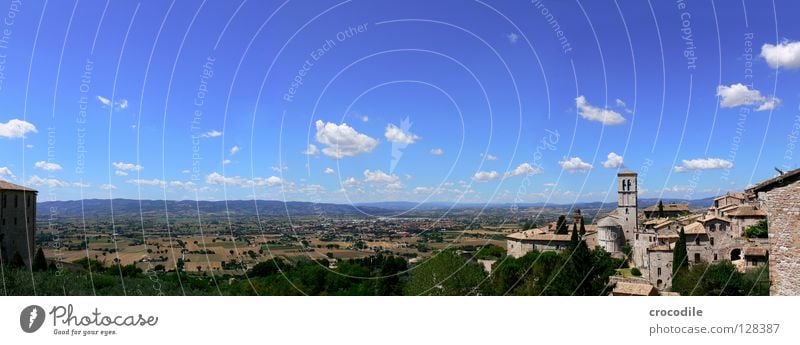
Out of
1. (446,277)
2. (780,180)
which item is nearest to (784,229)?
(780,180)

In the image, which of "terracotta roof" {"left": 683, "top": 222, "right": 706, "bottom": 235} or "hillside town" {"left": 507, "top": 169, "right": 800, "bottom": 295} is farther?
"terracotta roof" {"left": 683, "top": 222, "right": 706, "bottom": 235}


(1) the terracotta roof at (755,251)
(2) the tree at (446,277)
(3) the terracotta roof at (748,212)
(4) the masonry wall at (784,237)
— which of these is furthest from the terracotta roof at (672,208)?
(4) the masonry wall at (784,237)

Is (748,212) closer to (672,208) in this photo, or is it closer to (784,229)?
(672,208)

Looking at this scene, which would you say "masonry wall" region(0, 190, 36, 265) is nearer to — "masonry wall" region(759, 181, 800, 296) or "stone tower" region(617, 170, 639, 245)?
"masonry wall" region(759, 181, 800, 296)

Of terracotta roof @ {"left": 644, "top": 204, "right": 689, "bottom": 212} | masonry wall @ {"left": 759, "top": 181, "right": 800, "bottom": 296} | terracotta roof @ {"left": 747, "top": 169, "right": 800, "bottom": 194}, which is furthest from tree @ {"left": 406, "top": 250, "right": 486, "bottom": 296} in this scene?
terracotta roof @ {"left": 644, "top": 204, "right": 689, "bottom": 212}

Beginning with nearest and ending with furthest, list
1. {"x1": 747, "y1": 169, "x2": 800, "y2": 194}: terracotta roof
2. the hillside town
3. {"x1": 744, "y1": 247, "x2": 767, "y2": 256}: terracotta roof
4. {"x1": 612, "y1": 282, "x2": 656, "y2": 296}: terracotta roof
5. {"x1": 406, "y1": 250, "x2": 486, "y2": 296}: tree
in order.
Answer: {"x1": 747, "y1": 169, "x2": 800, "y2": 194}: terracotta roof
the hillside town
{"x1": 406, "y1": 250, "x2": 486, "y2": 296}: tree
{"x1": 612, "y1": 282, "x2": 656, "y2": 296}: terracotta roof
{"x1": 744, "y1": 247, "x2": 767, "y2": 256}: terracotta roof
